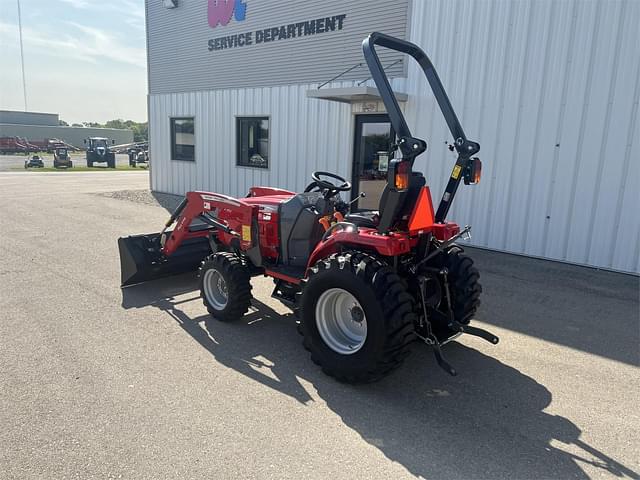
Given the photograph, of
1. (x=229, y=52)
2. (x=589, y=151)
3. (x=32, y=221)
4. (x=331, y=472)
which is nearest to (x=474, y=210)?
(x=589, y=151)

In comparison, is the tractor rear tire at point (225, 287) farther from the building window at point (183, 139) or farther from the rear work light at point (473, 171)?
the building window at point (183, 139)

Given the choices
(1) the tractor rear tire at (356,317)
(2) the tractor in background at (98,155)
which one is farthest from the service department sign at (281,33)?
(2) the tractor in background at (98,155)

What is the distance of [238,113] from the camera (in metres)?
12.4

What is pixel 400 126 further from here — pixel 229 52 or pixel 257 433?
pixel 229 52

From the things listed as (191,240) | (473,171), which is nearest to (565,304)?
(473,171)

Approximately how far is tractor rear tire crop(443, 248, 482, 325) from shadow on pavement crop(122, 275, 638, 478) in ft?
1.25

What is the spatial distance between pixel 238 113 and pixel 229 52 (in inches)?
67.5

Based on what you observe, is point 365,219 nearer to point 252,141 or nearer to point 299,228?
point 299,228

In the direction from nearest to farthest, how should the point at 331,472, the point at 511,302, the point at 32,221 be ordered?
the point at 331,472 → the point at 511,302 → the point at 32,221

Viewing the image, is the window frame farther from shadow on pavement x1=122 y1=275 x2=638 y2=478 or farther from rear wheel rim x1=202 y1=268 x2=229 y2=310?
shadow on pavement x1=122 y1=275 x2=638 y2=478

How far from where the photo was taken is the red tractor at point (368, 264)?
328cm

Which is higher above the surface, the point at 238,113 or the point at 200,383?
the point at 238,113

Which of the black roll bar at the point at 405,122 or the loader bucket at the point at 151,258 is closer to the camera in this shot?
the black roll bar at the point at 405,122

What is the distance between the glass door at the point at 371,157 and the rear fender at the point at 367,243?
543cm
